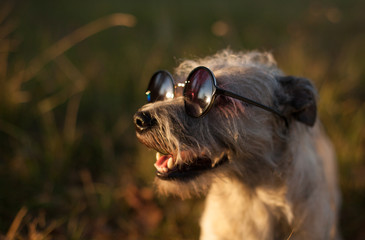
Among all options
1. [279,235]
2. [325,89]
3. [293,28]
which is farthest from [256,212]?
[293,28]

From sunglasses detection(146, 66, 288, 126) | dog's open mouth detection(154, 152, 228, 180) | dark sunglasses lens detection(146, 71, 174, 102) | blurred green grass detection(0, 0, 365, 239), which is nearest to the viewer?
sunglasses detection(146, 66, 288, 126)

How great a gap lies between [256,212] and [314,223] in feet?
1.29

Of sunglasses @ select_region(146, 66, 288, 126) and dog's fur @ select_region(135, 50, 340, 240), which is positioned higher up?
sunglasses @ select_region(146, 66, 288, 126)

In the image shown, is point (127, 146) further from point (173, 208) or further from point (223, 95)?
point (223, 95)

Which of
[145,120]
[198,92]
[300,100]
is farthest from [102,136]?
[300,100]

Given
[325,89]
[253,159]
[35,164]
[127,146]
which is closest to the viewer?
[253,159]

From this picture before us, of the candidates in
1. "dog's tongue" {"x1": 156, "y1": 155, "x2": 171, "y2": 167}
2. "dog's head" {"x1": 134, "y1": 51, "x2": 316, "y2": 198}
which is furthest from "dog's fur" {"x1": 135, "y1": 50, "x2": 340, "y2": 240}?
"dog's tongue" {"x1": 156, "y1": 155, "x2": 171, "y2": 167}

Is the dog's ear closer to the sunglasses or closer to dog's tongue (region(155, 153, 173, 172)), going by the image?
the sunglasses

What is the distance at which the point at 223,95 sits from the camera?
2070 millimetres

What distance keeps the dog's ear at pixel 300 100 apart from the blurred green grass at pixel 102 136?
3.37 feet

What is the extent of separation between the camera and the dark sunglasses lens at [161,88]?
2.33m

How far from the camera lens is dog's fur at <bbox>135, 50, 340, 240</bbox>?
209cm

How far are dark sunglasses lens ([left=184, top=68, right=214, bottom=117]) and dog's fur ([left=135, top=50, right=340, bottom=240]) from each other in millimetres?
65

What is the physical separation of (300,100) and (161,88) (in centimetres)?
95
